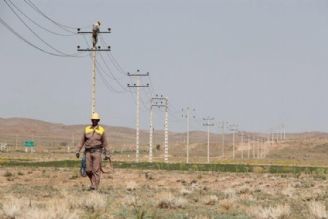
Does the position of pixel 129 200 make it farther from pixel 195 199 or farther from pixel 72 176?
pixel 72 176

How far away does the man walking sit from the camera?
853 inches

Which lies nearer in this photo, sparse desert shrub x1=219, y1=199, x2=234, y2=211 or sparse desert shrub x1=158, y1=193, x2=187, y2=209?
sparse desert shrub x1=158, y1=193, x2=187, y2=209

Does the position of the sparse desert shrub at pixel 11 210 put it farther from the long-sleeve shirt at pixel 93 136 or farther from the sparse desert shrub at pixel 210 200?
the long-sleeve shirt at pixel 93 136

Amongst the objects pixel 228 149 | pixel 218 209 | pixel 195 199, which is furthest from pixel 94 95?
pixel 228 149

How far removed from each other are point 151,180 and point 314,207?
18442 millimetres

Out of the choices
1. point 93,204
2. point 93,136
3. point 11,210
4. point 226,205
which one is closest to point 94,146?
point 93,136

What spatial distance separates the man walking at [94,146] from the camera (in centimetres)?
2167

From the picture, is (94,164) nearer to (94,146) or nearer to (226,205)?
(94,146)

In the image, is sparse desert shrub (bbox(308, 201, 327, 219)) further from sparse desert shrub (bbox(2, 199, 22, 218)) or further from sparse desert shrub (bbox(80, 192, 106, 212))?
sparse desert shrub (bbox(2, 199, 22, 218))

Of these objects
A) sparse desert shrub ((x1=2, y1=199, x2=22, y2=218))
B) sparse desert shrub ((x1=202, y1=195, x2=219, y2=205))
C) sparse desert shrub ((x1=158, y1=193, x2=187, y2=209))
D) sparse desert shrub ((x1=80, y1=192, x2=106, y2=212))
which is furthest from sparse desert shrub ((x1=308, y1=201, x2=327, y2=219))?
sparse desert shrub ((x1=2, y1=199, x2=22, y2=218))

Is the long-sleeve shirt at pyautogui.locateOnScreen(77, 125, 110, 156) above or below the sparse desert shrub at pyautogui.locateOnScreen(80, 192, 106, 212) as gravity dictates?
above

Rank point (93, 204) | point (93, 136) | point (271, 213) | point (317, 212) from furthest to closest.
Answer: point (93, 136), point (317, 212), point (93, 204), point (271, 213)

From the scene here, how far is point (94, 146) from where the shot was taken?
21.7 metres

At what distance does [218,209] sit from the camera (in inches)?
679
